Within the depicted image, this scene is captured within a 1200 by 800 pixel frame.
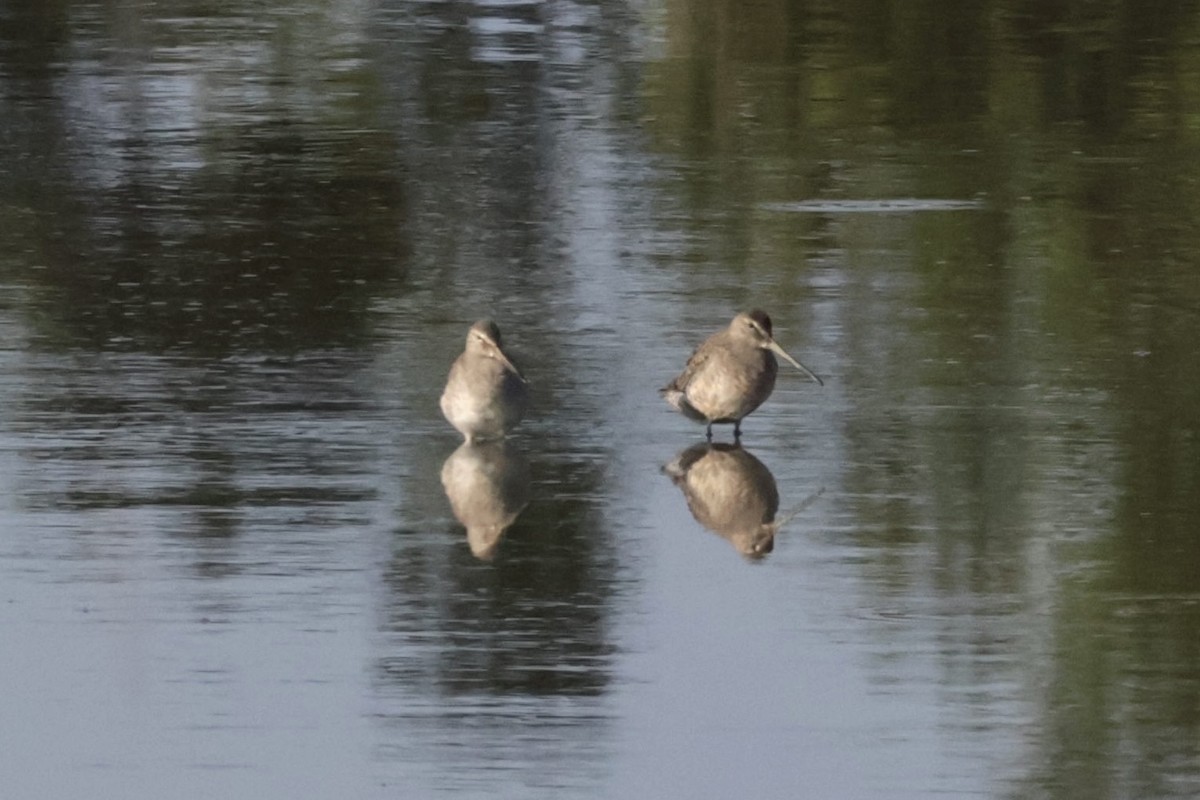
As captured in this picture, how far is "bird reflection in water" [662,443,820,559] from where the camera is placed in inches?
349

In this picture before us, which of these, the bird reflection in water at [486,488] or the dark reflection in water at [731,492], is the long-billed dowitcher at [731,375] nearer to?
the dark reflection in water at [731,492]

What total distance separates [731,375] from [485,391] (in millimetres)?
880

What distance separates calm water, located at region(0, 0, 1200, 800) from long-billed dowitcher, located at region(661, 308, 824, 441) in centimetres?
15

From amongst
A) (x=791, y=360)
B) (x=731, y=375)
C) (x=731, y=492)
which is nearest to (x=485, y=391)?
(x=731, y=375)

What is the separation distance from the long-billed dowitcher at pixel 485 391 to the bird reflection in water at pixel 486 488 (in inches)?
3.9

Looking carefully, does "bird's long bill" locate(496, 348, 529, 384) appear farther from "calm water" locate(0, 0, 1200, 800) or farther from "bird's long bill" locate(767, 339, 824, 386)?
"bird's long bill" locate(767, 339, 824, 386)

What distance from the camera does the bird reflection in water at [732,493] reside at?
8859mm

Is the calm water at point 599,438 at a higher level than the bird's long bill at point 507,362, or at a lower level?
lower

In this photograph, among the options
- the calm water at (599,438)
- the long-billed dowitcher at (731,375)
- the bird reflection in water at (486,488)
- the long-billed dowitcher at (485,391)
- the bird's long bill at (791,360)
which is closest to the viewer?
the calm water at (599,438)

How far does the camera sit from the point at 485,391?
31.7 ft

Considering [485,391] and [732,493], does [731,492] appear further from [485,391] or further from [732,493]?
[485,391]

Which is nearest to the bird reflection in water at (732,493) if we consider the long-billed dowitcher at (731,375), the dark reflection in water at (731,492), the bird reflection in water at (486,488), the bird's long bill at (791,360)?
the dark reflection in water at (731,492)

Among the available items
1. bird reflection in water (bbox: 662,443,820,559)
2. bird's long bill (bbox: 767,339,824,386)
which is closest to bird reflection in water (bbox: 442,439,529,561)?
bird reflection in water (bbox: 662,443,820,559)

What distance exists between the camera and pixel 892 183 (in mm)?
14719
